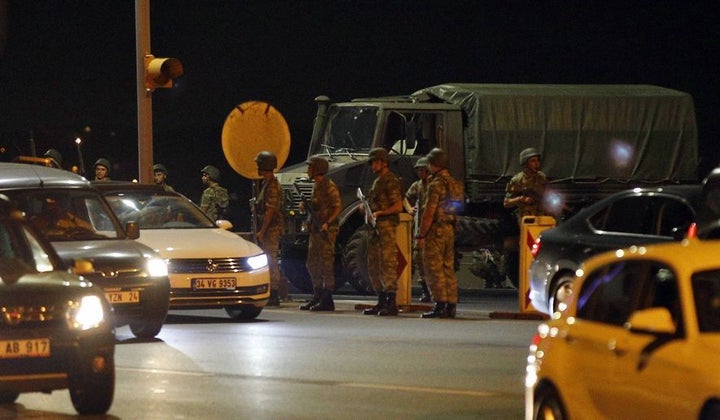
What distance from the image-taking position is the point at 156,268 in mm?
16344

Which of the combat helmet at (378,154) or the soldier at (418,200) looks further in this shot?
the combat helmet at (378,154)

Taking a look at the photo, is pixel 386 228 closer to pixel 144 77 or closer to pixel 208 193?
pixel 144 77

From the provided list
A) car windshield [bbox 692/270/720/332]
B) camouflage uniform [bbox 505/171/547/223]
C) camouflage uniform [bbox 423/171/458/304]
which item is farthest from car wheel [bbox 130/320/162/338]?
car windshield [bbox 692/270/720/332]

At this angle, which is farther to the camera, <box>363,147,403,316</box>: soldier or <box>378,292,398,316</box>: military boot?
<box>378,292,398,316</box>: military boot

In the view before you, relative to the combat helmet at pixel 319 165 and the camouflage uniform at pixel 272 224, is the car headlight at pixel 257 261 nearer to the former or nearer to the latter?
the combat helmet at pixel 319 165

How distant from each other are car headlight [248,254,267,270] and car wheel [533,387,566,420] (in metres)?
10.0

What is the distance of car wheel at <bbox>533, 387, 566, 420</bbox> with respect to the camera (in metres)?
8.65

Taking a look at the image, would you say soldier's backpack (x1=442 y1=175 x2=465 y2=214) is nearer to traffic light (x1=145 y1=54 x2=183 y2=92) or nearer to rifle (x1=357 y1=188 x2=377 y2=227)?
rifle (x1=357 y1=188 x2=377 y2=227)

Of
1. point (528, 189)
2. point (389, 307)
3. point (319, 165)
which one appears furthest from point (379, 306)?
point (528, 189)

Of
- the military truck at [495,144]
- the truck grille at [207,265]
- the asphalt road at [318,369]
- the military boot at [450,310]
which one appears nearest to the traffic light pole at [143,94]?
the military truck at [495,144]

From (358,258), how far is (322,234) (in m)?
2.72

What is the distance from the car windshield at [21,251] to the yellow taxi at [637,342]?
3.93m

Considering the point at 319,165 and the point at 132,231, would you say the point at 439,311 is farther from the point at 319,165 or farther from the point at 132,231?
the point at 132,231

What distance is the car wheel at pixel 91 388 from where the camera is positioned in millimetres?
10766
